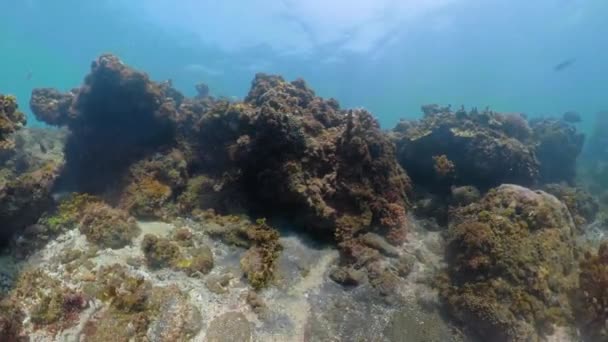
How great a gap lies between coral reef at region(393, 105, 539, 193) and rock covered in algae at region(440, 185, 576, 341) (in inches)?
170

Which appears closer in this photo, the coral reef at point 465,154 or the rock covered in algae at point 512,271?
the rock covered in algae at point 512,271

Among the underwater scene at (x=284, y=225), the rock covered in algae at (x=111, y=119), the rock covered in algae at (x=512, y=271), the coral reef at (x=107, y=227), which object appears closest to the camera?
the underwater scene at (x=284, y=225)

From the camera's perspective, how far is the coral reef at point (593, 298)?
793cm

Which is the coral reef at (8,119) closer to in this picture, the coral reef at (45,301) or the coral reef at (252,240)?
the coral reef at (45,301)

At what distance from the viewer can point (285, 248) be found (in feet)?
32.0

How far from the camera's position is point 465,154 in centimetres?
1480

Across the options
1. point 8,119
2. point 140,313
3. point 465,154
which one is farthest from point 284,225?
point 465,154

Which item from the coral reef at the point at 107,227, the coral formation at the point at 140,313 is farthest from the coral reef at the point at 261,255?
the coral reef at the point at 107,227

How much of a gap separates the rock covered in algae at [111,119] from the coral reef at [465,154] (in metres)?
11.3

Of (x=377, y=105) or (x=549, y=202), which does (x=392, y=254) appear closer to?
(x=549, y=202)

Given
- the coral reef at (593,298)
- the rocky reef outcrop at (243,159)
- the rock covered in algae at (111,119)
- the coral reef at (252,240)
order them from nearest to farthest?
the coral reef at (593,298)
the coral reef at (252,240)
the rocky reef outcrop at (243,159)
the rock covered in algae at (111,119)

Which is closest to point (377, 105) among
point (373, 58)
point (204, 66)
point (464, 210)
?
point (373, 58)

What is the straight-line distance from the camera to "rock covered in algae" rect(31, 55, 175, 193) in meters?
14.9

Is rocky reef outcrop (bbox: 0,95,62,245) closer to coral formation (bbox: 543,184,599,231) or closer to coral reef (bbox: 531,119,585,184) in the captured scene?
coral formation (bbox: 543,184,599,231)
